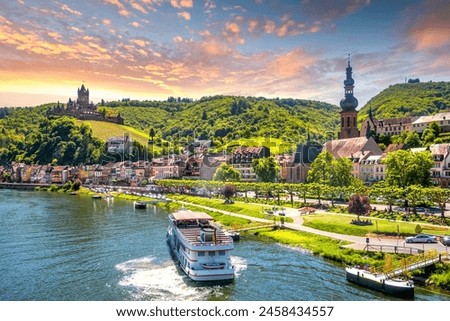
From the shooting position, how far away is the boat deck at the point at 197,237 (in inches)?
724

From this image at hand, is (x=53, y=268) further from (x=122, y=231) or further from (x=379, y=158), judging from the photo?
(x=379, y=158)

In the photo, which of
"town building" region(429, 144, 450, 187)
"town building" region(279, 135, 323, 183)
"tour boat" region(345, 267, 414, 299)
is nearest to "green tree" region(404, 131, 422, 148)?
"town building" region(429, 144, 450, 187)

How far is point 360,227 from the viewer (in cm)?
2348

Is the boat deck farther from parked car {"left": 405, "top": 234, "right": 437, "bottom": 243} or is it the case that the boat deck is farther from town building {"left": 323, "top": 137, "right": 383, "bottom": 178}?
town building {"left": 323, "top": 137, "right": 383, "bottom": 178}

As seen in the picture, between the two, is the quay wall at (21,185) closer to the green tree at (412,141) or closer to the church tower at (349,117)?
the church tower at (349,117)

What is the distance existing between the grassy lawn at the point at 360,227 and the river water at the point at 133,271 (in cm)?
336

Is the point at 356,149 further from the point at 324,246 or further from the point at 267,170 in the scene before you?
the point at 324,246

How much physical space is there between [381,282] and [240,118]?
204 ft

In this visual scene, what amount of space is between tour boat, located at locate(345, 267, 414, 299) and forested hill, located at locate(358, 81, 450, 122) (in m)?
20.6

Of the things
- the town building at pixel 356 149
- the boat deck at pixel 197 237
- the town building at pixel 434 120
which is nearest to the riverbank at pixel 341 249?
the boat deck at pixel 197 237

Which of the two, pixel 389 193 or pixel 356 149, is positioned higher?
pixel 356 149

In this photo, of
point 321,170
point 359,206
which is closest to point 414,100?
point 321,170

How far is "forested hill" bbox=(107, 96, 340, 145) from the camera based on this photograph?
6538 centimetres
